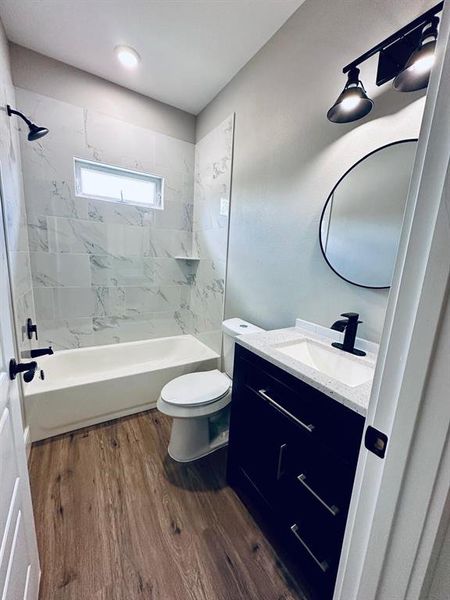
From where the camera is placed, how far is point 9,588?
0.62 metres

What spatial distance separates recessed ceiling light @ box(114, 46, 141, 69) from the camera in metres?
1.77

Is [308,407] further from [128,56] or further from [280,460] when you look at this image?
[128,56]

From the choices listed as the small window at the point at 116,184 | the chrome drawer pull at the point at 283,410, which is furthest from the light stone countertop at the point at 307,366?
the small window at the point at 116,184

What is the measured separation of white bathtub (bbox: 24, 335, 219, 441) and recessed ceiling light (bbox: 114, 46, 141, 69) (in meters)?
2.41

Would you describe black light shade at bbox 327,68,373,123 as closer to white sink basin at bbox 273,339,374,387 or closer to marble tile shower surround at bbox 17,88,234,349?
white sink basin at bbox 273,339,374,387

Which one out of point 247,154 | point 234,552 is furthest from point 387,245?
point 234,552

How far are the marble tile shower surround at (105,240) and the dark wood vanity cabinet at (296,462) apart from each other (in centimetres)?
124

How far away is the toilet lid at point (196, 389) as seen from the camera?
5.14 feet

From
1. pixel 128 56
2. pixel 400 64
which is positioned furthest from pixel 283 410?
pixel 128 56

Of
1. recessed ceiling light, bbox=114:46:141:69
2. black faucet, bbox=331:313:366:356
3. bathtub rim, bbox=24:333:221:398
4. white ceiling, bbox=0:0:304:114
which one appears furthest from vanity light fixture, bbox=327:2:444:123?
bathtub rim, bbox=24:333:221:398

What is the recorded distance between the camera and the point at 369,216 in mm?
1205

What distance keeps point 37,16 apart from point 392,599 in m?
3.00

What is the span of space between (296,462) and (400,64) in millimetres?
1677

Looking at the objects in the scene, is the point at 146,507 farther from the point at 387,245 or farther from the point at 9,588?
the point at 387,245
